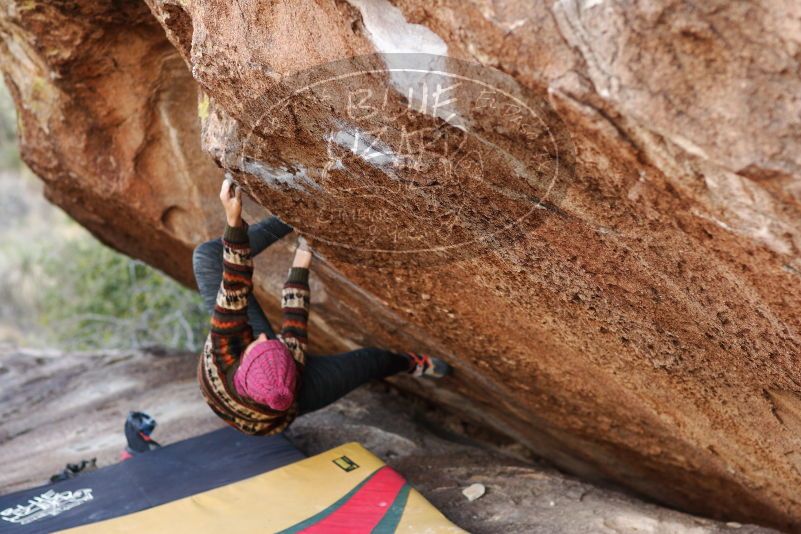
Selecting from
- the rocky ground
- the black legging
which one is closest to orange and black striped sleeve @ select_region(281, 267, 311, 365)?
the black legging

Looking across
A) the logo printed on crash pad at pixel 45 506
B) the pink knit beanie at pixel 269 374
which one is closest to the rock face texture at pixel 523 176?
the pink knit beanie at pixel 269 374

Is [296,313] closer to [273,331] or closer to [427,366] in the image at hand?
[273,331]

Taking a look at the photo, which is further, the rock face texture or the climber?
the climber

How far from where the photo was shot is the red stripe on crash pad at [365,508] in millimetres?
2684

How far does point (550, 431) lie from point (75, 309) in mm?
5549

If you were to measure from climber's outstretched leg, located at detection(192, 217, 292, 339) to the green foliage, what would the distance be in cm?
324

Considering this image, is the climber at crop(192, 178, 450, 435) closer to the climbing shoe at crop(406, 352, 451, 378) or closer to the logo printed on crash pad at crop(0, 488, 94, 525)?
the climbing shoe at crop(406, 352, 451, 378)

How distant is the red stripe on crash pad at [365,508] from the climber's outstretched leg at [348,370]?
1.28ft

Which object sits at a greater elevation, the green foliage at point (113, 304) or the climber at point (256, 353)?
the climber at point (256, 353)

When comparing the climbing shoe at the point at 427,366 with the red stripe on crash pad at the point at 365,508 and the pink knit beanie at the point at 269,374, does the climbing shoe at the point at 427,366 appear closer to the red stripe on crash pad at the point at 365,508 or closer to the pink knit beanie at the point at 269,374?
the red stripe on crash pad at the point at 365,508

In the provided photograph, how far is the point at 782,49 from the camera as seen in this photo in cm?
137

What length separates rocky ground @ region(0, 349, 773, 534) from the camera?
114 inches

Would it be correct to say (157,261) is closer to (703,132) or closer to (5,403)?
(5,403)

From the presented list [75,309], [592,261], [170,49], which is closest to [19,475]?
[170,49]
